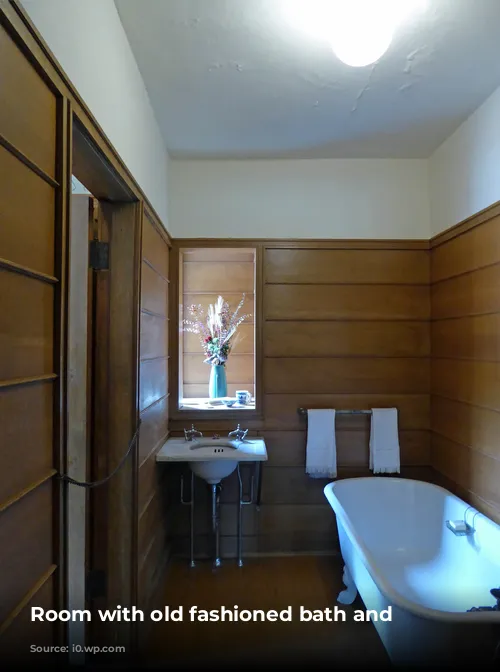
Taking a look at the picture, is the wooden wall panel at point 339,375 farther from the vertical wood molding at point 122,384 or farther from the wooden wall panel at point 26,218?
the wooden wall panel at point 26,218

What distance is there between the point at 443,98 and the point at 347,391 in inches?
71.6

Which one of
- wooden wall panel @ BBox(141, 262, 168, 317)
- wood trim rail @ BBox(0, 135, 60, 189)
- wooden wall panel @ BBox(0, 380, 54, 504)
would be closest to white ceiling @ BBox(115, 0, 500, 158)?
wooden wall panel @ BBox(141, 262, 168, 317)

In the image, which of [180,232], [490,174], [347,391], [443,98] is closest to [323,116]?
[443,98]

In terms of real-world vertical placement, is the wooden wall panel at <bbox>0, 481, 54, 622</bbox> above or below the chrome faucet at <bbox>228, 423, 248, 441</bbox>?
above

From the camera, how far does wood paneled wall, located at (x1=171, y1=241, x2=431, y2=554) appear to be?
2.91 meters

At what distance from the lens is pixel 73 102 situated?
122 cm

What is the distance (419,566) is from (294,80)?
2.71 metres

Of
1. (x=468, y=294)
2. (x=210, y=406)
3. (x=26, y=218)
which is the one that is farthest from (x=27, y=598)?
(x=468, y=294)

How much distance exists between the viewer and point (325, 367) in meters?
2.93

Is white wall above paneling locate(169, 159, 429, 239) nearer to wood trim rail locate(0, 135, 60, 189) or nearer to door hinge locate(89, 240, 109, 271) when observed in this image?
door hinge locate(89, 240, 109, 271)

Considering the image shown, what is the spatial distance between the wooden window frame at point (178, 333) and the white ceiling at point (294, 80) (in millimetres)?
598

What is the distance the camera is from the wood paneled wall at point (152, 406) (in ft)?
7.02

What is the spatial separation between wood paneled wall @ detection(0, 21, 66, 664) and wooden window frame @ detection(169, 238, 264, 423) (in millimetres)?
1758

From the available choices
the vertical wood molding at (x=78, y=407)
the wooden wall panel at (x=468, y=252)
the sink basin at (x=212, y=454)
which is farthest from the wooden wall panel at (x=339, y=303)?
the vertical wood molding at (x=78, y=407)
